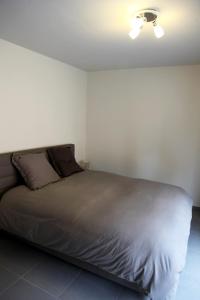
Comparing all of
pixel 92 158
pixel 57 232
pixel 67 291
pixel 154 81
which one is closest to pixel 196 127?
pixel 154 81

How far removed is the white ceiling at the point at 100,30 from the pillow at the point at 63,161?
4.70 feet

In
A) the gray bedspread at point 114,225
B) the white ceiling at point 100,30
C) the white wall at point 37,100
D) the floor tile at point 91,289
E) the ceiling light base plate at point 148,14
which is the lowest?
the floor tile at point 91,289

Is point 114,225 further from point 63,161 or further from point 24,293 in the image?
point 63,161

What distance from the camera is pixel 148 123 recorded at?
3.85 m

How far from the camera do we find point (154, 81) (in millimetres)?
3709

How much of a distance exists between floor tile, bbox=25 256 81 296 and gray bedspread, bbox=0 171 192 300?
23 centimetres

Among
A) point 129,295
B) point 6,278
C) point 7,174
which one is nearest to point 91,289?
point 129,295

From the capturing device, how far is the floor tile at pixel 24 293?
5.76 ft

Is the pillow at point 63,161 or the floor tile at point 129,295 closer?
the floor tile at point 129,295

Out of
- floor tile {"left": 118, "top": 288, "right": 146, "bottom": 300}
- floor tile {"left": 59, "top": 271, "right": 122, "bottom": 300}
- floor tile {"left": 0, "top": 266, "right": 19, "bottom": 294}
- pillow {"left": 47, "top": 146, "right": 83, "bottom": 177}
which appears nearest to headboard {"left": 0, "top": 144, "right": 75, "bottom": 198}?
pillow {"left": 47, "top": 146, "right": 83, "bottom": 177}

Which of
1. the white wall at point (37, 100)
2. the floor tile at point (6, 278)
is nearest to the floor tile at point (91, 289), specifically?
the floor tile at point (6, 278)

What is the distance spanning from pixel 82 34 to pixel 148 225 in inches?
80.3

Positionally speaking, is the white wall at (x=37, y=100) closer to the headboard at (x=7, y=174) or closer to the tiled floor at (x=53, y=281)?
the headboard at (x=7, y=174)

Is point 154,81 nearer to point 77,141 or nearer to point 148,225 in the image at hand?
point 77,141
